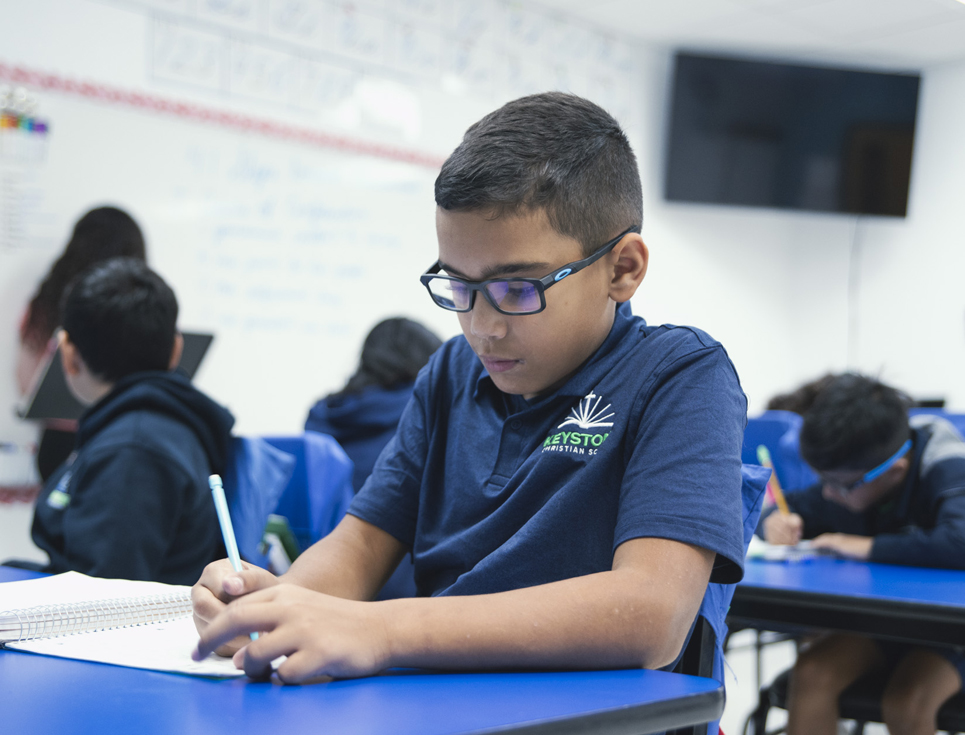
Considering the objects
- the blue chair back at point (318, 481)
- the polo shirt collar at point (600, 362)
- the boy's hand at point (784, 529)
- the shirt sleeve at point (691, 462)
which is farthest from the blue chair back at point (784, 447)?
the shirt sleeve at point (691, 462)

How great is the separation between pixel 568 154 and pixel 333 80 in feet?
9.89

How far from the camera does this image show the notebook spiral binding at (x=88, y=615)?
833mm

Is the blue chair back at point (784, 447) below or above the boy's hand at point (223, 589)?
below

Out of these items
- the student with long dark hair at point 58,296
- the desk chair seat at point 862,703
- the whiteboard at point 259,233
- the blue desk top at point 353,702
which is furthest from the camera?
the whiteboard at point 259,233

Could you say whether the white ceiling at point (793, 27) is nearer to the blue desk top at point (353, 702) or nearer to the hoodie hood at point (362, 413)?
the hoodie hood at point (362, 413)

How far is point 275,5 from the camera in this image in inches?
140

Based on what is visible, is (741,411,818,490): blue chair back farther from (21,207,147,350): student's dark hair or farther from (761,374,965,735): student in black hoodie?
(21,207,147,350): student's dark hair

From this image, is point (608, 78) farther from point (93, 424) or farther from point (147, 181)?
point (93, 424)

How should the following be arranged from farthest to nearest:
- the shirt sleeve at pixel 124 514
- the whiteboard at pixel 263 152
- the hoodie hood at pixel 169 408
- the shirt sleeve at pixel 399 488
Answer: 1. the whiteboard at pixel 263 152
2. the hoodie hood at pixel 169 408
3. the shirt sleeve at pixel 124 514
4. the shirt sleeve at pixel 399 488

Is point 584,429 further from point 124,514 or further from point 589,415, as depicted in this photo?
point 124,514

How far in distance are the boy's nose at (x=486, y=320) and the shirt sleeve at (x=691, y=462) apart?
15 centimetres

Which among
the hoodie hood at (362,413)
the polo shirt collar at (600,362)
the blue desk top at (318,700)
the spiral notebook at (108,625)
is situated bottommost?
the hoodie hood at (362,413)

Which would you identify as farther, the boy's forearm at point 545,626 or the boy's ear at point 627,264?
the boy's ear at point 627,264

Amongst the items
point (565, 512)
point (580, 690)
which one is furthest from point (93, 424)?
point (580, 690)
